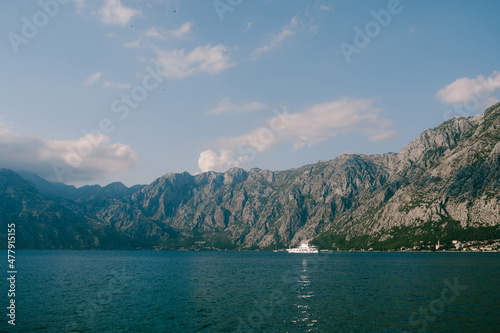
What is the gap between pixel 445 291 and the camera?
69.4 meters

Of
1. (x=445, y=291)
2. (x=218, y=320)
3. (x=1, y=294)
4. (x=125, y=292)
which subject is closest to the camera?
(x=218, y=320)

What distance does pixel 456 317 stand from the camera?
4725 cm

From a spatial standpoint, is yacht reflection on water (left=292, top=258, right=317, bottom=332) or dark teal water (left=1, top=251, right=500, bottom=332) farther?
yacht reflection on water (left=292, top=258, right=317, bottom=332)

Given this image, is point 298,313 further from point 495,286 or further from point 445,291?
point 495,286

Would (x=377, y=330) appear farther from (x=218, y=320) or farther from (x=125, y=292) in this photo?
(x=125, y=292)

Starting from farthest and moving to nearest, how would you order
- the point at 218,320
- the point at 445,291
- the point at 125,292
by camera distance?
the point at 125,292 → the point at 445,291 → the point at 218,320

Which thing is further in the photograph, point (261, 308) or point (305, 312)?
point (261, 308)

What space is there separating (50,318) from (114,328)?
13172 mm

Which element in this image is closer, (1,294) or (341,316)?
(341,316)

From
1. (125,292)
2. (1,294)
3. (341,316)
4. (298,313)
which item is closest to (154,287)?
(125,292)

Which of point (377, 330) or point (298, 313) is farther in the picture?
point (298, 313)

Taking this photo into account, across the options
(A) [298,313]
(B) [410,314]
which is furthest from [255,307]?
(B) [410,314]

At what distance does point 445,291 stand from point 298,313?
40493mm

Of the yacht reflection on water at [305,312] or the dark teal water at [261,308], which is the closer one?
the dark teal water at [261,308]
